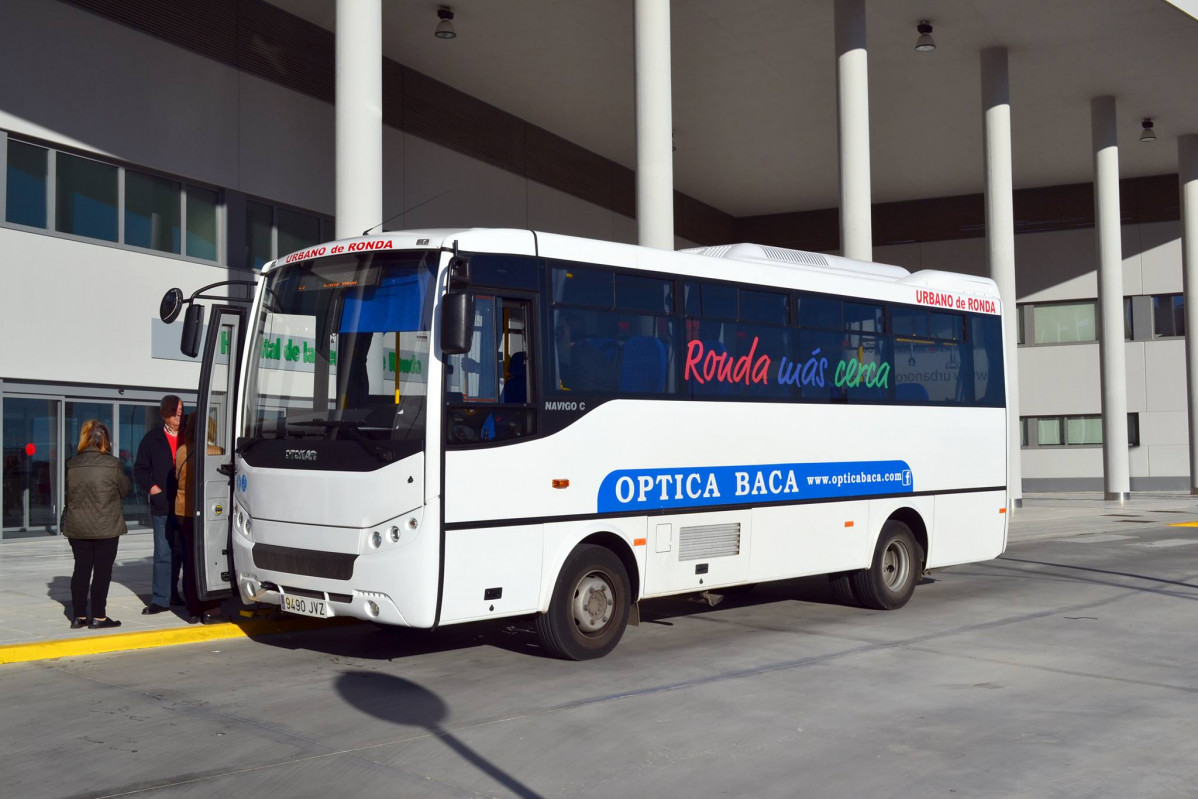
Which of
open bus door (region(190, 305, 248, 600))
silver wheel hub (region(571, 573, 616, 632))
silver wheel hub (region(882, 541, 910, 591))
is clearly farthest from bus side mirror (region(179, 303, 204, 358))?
silver wheel hub (region(882, 541, 910, 591))

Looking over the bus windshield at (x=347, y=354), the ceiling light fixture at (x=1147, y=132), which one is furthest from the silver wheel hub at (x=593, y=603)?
the ceiling light fixture at (x=1147, y=132)

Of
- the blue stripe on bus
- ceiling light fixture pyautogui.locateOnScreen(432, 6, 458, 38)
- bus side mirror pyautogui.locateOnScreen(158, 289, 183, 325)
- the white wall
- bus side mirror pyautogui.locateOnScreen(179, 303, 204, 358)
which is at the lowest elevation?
the blue stripe on bus

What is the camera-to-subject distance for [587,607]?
9547 mm

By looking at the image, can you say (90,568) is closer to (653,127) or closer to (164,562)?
(164,562)

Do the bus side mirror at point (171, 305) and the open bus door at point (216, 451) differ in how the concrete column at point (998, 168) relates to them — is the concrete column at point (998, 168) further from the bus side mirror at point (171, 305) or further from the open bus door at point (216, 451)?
the bus side mirror at point (171, 305)

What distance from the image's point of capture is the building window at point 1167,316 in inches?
1624

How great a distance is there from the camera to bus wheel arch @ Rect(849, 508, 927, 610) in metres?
12.4

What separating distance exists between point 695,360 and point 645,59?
10.2 m

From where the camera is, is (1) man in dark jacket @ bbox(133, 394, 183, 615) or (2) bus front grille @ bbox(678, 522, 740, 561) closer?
(2) bus front grille @ bbox(678, 522, 740, 561)

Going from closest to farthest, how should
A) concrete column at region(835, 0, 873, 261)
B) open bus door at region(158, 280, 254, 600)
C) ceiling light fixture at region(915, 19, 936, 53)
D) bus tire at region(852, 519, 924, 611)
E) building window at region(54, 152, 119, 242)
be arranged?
open bus door at region(158, 280, 254, 600) < bus tire at region(852, 519, 924, 611) < building window at region(54, 152, 119, 242) < concrete column at region(835, 0, 873, 261) < ceiling light fixture at region(915, 19, 936, 53)

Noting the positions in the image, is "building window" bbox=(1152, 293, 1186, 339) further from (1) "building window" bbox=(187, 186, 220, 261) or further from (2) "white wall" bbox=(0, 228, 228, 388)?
(2) "white wall" bbox=(0, 228, 228, 388)

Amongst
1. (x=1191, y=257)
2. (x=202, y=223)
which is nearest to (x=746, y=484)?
(x=202, y=223)

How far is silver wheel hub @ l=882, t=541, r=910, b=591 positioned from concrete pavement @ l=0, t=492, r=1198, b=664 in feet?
19.0

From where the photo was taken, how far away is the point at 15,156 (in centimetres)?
1975
